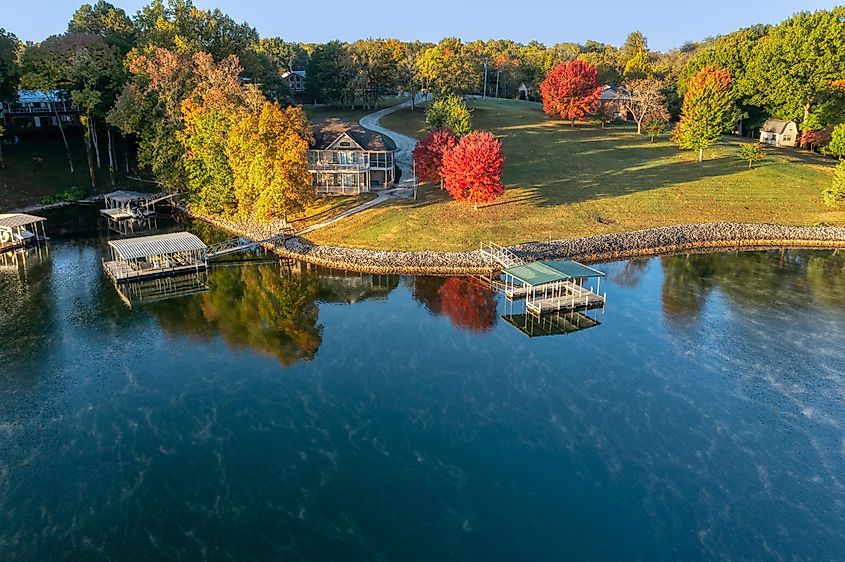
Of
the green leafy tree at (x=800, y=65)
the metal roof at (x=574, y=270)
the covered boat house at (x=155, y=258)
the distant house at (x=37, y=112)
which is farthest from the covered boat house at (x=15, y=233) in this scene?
the green leafy tree at (x=800, y=65)

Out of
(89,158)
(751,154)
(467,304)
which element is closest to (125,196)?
(89,158)

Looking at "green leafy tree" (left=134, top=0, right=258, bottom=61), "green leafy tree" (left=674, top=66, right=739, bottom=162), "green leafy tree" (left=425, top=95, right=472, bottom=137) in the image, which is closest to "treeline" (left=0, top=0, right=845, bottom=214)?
"green leafy tree" (left=134, top=0, right=258, bottom=61)

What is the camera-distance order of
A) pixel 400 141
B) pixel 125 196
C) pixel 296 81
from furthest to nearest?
pixel 296 81
pixel 400 141
pixel 125 196

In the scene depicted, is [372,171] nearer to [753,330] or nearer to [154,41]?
[154,41]

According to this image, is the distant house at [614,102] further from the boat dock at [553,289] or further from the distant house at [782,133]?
the boat dock at [553,289]

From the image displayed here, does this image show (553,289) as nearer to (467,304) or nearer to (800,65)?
(467,304)

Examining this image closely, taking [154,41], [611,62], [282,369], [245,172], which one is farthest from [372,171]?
[611,62]
